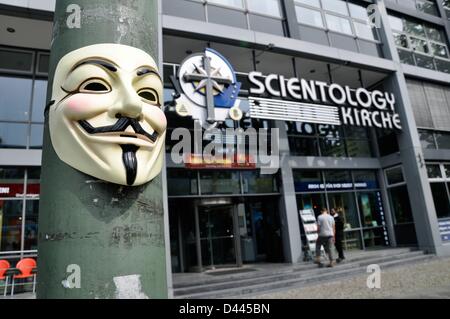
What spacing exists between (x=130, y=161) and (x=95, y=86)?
43 cm

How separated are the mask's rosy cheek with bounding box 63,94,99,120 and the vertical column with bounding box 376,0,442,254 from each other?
543 inches

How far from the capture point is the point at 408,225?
13.4 metres

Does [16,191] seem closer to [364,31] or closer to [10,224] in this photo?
[10,224]

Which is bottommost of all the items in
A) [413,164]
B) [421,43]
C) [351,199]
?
[351,199]

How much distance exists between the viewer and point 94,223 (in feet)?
4.16

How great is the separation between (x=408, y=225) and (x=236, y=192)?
24.1 feet

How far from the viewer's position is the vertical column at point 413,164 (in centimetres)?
Result: 1243

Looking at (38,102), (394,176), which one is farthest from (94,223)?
(394,176)

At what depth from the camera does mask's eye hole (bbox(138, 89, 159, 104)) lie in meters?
1.65

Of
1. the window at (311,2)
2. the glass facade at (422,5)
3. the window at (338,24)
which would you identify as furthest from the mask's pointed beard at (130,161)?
the glass facade at (422,5)

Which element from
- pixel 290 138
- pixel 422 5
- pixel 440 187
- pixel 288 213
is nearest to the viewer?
pixel 288 213

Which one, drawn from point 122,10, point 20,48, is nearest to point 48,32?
point 20,48

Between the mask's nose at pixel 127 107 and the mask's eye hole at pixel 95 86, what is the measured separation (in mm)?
100

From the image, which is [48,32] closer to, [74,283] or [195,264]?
[195,264]
